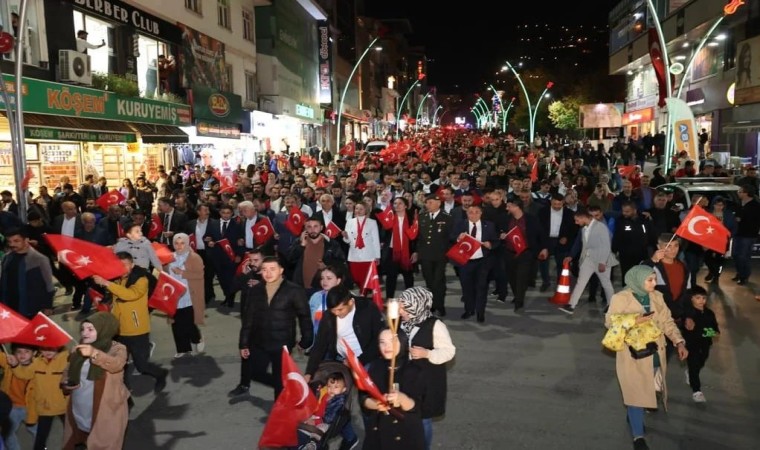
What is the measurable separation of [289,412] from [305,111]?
39.9 meters

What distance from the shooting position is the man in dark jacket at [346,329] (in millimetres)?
5578

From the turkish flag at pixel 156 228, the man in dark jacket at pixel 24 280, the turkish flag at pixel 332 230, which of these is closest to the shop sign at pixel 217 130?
the turkish flag at pixel 156 228

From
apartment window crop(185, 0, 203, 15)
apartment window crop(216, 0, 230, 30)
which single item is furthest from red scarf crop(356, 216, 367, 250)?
apartment window crop(216, 0, 230, 30)

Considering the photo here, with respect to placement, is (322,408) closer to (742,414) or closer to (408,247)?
(742,414)

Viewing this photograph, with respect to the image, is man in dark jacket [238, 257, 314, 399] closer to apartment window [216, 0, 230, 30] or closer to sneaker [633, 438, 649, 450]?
sneaker [633, 438, 649, 450]

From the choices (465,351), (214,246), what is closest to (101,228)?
(214,246)

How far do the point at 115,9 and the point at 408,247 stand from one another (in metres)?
14.9

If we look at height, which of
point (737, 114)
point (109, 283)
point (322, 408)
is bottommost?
point (322, 408)

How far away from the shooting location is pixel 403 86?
5162 inches

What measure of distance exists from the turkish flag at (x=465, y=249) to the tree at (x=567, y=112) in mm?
56185

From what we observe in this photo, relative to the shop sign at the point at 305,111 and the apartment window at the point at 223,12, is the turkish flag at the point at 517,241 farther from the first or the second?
the shop sign at the point at 305,111

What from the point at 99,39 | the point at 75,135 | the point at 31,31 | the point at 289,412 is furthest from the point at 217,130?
the point at 289,412

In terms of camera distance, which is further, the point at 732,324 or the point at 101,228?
the point at 101,228

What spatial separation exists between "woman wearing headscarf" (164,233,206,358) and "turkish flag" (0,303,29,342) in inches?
109
